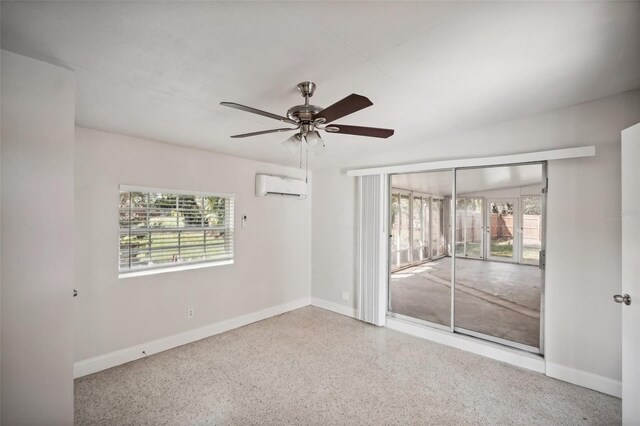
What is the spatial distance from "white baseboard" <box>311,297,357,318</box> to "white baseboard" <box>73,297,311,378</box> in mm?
488

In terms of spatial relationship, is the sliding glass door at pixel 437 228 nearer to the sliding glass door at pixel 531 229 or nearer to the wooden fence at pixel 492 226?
the wooden fence at pixel 492 226

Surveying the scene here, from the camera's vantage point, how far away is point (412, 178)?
4.90 m

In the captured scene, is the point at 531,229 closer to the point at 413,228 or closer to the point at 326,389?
the point at 326,389

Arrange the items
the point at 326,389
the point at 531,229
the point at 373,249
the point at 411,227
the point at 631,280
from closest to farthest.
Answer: the point at 631,280 → the point at 326,389 → the point at 531,229 → the point at 373,249 → the point at 411,227

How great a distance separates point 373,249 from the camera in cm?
405

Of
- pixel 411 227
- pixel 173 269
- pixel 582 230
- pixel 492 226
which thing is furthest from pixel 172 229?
pixel 411 227

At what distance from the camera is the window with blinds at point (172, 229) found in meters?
2.98

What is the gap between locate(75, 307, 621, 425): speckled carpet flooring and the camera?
219 centimetres

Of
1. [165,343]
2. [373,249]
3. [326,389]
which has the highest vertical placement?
[373,249]

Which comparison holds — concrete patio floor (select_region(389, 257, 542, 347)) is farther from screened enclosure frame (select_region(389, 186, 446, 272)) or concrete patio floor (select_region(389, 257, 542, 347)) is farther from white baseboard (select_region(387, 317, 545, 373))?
screened enclosure frame (select_region(389, 186, 446, 272))

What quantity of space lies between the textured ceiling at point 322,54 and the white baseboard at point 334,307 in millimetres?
2818

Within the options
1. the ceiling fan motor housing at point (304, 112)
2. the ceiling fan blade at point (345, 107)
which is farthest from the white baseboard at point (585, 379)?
the ceiling fan motor housing at point (304, 112)

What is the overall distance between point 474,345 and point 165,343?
3382 millimetres

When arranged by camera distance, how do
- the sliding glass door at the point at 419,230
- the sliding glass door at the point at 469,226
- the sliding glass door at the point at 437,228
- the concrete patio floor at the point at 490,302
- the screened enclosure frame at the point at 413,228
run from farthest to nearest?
1. the sliding glass door at the point at 419,230
2. the screened enclosure frame at the point at 413,228
3. the sliding glass door at the point at 437,228
4. the sliding glass door at the point at 469,226
5. the concrete patio floor at the point at 490,302
